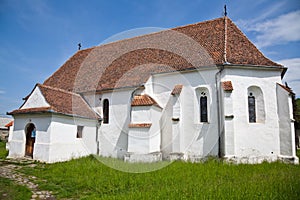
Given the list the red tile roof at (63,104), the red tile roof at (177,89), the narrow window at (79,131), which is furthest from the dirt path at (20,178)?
the red tile roof at (177,89)

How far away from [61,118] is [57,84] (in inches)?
265

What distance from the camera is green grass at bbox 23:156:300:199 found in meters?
5.94

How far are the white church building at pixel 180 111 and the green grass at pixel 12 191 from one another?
4.18 metres

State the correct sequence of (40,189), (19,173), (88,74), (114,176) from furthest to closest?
(88,74)
(19,173)
(114,176)
(40,189)

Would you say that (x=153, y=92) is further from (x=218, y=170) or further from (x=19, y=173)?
(x=19, y=173)

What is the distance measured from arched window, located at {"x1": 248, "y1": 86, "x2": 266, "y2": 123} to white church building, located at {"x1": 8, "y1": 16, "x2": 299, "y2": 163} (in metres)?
0.05

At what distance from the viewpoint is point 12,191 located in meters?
6.87

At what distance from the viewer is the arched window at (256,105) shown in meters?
12.6

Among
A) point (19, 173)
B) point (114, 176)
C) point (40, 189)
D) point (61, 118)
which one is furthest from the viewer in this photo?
point (61, 118)

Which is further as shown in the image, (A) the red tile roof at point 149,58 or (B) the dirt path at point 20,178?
(A) the red tile roof at point 149,58

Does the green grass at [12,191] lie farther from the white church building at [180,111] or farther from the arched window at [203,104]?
the arched window at [203,104]

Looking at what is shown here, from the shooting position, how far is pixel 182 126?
13.0 m

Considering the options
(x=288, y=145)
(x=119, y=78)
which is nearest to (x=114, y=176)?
(x=119, y=78)

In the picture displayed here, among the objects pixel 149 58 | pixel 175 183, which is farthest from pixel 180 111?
pixel 175 183
